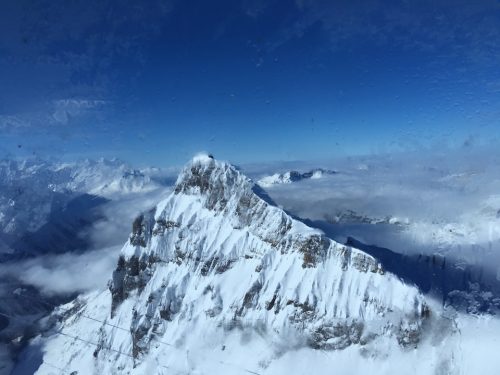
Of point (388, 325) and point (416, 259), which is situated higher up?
point (416, 259)

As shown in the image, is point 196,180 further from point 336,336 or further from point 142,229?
point 336,336

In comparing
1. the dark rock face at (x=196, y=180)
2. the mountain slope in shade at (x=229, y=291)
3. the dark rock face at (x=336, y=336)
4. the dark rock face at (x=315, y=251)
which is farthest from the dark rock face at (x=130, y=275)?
the dark rock face at (x=336, y=336)

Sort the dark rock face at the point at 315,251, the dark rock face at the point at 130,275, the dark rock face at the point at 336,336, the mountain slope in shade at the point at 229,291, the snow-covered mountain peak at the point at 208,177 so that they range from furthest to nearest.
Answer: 1. the dark rock face at the point at 130,275
2. the snow-covered mountain peak at the point at 208,177
3. the dark rock face at the point at 315,251
4. the mountain slope in shade at the point at 229,291
5. the dark rock face at the point at 336,336

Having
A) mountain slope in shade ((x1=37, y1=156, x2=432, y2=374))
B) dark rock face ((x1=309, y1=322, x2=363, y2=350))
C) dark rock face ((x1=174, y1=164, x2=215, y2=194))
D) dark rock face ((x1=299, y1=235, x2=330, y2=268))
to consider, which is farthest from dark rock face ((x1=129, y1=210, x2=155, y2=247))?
dark rock face ((x1=309, y1=322, x2=363, y2=350))

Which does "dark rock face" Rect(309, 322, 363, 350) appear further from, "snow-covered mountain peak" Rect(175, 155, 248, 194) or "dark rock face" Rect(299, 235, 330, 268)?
"snow-covered mountain peak" Rect(175, 155, 248, 194)

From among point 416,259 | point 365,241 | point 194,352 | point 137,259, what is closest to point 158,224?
point 137,259

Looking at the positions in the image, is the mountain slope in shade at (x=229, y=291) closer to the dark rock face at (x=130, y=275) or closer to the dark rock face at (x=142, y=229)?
the dark rock face at (x=130, y=275)

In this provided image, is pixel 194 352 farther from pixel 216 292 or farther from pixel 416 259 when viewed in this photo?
pixel 416 259

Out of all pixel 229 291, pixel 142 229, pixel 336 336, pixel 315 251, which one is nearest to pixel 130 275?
pixel 142 229

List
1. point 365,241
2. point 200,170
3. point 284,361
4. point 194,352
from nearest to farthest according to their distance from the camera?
1. point 284,361
2. point 194,352
3. point 200,170
4. point 365,241
